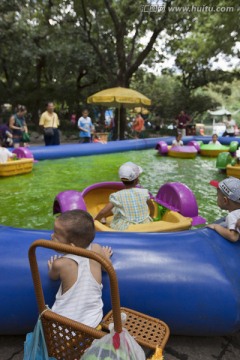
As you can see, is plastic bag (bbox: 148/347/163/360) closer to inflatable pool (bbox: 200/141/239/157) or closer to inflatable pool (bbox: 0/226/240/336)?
inflatable pool (bbox: 0/226/240/336)

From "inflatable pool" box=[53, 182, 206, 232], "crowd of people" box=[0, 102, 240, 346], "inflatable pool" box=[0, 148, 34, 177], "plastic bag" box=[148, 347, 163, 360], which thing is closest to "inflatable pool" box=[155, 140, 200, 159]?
"inflatable pool" box=[0, 148, 34, 177]

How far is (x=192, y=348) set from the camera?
2.27 metres

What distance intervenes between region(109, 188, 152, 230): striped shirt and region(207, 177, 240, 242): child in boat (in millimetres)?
867

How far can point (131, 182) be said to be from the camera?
3.42m

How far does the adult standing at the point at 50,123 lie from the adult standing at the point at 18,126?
0.51 m

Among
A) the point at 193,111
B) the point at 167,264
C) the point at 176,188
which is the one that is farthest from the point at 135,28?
the point at 167,264

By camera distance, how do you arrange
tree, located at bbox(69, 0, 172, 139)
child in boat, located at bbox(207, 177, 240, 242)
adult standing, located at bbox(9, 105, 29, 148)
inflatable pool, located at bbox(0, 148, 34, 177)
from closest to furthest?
1. child in boat, located at bbox(207, 177, 240, 242)
2. inflatable pool, located at bbox(0, 148, 34, 177)
3. adult standing, located at bbox(9, 105, 29, 148)
4. tree, located at bbox(69, 0, 172, 139)

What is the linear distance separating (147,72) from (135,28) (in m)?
6.85

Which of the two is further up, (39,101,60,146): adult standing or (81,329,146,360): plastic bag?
(39,101,60,146): adult standing

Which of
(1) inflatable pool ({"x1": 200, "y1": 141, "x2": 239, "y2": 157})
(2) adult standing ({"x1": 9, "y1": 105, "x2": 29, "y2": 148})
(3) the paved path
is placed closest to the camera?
(3) the paved path

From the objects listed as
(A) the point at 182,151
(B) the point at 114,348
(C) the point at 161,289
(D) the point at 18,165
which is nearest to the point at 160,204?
(C) the point at 161,289

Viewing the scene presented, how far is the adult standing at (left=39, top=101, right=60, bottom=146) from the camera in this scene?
9689 mm

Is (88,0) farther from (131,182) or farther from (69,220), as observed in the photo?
(69,220)

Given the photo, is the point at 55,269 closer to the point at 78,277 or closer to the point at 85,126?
the point at 78,277
